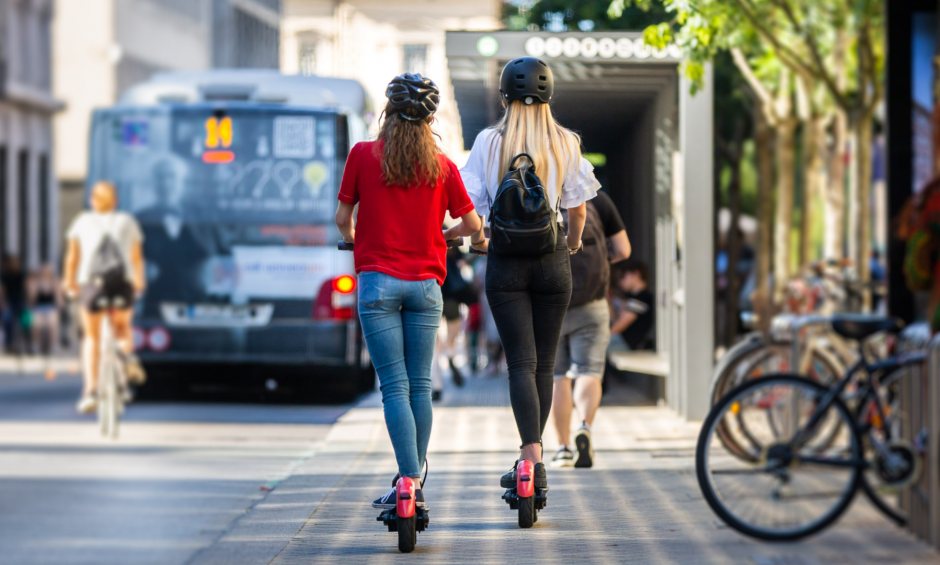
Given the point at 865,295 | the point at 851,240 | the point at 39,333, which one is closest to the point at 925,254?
the point at 865,295

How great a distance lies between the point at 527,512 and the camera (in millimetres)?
5242

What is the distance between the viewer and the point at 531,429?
527 cm

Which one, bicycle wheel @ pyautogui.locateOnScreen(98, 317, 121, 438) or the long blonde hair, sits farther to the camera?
bicycle wheel @ pyautogui.locateOnScreen(98, 317, 121, 438)

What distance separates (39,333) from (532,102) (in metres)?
23.5

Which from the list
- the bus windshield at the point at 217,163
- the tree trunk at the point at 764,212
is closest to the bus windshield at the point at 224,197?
the bus windshield at the point at 217,163

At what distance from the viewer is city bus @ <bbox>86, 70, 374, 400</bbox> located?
1209cm

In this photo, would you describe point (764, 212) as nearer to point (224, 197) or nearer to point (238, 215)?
point (238, 215)

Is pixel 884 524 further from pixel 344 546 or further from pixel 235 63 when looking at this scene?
pixel 235 63

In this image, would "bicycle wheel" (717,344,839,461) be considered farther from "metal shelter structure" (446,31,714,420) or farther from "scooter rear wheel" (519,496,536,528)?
"metal shelter structure" (446,31,714,420)

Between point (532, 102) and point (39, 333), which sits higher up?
point (532, 102)

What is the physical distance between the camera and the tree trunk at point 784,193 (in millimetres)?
12938

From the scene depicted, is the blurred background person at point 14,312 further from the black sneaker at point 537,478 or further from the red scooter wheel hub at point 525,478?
the red scooter wheel hub at point 525,478

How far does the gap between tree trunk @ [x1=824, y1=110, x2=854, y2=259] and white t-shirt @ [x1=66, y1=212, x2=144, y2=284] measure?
6.41 meters

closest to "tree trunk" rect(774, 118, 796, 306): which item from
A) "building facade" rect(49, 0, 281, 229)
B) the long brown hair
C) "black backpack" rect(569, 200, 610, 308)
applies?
"black backpack" rect(569, 200, 610, 308)
